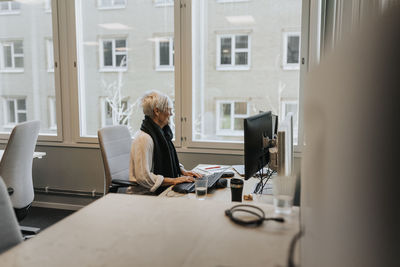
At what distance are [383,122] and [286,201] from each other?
0.61 metres

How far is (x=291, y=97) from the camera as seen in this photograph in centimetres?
301

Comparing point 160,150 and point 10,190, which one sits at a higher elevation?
point 160,150

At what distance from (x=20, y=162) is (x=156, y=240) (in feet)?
6.74

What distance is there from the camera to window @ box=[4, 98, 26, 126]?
12.3ft

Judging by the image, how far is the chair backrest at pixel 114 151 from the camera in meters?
2.39

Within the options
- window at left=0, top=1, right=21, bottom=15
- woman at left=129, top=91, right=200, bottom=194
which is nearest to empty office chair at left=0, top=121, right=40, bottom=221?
woman at left=129, top=91, right=200, bottom=194

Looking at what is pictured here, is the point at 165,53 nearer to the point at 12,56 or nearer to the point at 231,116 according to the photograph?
the point at 231,116

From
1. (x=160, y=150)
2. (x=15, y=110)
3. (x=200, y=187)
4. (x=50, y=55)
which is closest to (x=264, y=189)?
(x=200, y=187)

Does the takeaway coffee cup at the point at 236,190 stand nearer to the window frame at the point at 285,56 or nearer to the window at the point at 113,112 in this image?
the window frame at the point at 285,56

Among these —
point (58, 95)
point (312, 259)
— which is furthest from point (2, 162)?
point (312, 259)

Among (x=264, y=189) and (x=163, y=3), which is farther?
(x=163, y=3)

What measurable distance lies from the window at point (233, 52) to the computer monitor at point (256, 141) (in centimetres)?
122

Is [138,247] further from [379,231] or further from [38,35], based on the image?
[38,35]

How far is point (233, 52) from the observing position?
3.11m
